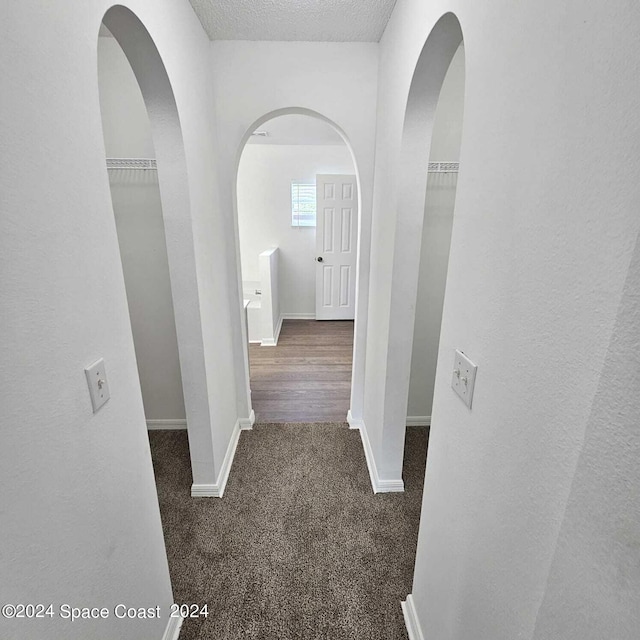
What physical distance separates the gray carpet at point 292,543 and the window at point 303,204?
3.54m

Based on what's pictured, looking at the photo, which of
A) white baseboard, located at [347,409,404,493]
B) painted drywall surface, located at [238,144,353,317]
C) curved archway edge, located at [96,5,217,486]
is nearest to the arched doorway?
curved archway edge, located at [96,5,217,486]

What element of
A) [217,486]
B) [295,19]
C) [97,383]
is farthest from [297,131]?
[97,383]

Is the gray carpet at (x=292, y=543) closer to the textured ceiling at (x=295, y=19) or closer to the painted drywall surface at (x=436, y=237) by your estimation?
the painted drywall surface at (x=436, y=237)

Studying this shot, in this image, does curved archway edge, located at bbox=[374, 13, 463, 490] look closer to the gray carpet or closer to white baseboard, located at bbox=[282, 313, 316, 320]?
the gray carpet

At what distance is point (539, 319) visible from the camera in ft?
1.88

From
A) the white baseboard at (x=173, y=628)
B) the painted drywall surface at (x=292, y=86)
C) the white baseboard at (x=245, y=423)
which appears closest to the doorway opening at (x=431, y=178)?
the painted drywall surface at (x=292, y=86)

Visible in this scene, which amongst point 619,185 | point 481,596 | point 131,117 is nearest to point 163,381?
point 131,117

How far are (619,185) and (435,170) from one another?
1844mm

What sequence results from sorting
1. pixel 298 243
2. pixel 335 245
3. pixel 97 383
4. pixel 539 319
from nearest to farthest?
pixel 539 319 → pixel 97 383 → pixel 335 245 → pixel 298 243

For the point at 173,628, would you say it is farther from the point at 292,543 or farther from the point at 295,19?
the point at 295,19

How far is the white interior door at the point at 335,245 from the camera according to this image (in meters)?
4.73

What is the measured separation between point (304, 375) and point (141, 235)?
1987 mm

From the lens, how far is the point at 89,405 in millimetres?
808

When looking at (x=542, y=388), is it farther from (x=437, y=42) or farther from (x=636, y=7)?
(x=437, y=42)
